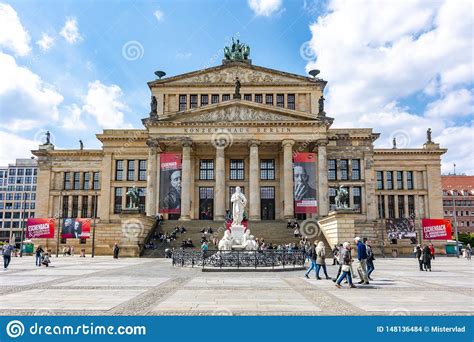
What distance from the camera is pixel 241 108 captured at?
50594mm

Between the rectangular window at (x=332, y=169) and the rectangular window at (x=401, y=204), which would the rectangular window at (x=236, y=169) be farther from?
the rectangular window at (x=401, y=204)

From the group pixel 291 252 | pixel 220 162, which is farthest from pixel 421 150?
pixel 291 252

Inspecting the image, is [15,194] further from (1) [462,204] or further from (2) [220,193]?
(1) [462,204]

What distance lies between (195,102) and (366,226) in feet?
92.2

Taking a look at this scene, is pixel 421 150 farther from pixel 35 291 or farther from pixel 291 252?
pixel 35 291

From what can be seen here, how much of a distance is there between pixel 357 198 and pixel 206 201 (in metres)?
21.5

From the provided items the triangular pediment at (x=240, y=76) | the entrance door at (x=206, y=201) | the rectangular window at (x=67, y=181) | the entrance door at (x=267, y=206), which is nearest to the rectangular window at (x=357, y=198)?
the entrance door at (x=267, y=206)

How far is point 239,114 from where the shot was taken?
50594mm

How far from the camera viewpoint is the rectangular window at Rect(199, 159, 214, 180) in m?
57.0

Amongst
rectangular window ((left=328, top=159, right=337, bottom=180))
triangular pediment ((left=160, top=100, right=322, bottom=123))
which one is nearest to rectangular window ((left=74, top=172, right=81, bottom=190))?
triangular pediment ((left=160, top=100, right=322, bottom=123))

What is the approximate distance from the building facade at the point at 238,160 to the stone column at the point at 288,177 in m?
0.12

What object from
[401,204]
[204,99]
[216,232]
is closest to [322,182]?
[216,232]

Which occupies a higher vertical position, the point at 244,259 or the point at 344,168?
the point at 344,168

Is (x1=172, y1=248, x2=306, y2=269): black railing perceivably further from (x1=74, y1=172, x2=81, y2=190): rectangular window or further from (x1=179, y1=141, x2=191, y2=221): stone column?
(x1=74, y1=172, x2=81, y2=190): rectangular window
